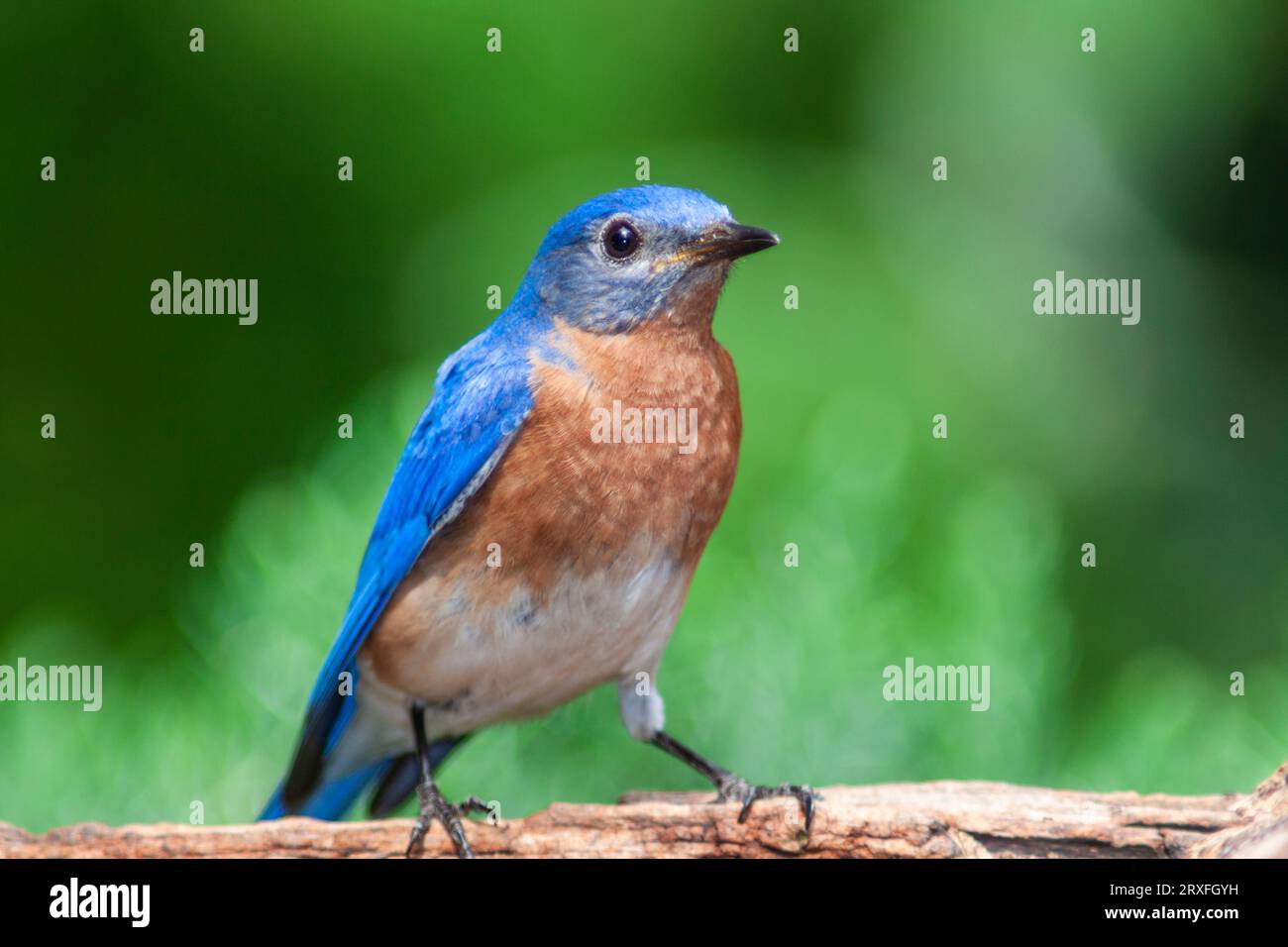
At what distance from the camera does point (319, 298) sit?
3.69 m

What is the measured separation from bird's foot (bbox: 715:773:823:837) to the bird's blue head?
0.94 meters

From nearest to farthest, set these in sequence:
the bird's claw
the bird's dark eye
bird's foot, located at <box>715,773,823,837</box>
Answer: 1. bird's foot, located at <box>715,773,823,837</box>
2. the bird's claw
3. the bird's dark eye

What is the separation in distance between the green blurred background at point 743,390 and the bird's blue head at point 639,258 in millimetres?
441

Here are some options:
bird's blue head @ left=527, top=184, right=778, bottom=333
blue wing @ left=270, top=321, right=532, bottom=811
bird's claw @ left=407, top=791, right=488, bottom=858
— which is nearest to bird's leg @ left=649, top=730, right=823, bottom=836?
bird's claw @ left=407, top=791, right=488, bottom=858

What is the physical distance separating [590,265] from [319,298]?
0.95 meters

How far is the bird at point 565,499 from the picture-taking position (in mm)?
2863

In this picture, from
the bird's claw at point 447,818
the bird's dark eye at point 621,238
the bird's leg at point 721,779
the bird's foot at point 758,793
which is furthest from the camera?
the bird's dark eye at point 621,238

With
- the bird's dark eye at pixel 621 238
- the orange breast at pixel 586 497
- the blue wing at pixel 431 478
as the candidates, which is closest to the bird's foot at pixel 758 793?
the orange breast at pixel 586 497

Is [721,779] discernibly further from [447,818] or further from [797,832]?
[447,818]

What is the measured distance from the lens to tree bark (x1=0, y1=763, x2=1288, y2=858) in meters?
2.51

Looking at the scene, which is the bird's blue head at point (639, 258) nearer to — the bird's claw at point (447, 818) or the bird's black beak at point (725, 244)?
the bird's black beak at point (725, 244)

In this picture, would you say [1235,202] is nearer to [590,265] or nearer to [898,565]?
[898,565]

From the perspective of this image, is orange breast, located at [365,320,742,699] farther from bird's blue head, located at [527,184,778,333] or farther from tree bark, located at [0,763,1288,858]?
tree bark, located at [0,763,1288,858]

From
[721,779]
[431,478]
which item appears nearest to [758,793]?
[721,779]
